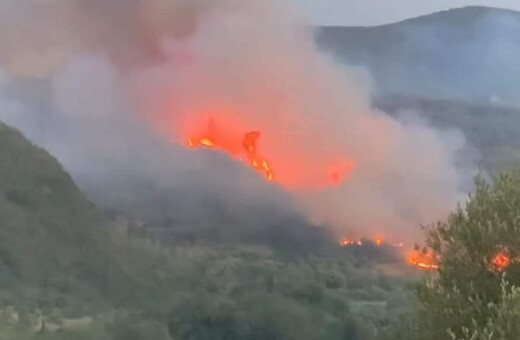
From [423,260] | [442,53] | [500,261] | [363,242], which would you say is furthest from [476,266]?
[442,53]

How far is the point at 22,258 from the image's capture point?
36.1 ft

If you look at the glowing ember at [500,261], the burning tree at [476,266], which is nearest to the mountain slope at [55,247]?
the burning tree at [476,266]

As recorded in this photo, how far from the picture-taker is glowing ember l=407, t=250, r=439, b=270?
31.1 feet

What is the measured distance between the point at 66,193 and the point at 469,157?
4538mm

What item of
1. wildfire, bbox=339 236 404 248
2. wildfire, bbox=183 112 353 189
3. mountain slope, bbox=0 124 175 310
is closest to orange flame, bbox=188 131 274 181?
wildfire, bbox=183 112 353 189

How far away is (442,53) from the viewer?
11.9 meters

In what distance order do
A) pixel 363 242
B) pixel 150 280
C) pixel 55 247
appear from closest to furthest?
pixel 55 247
pixel 150 280
pixel 363 242

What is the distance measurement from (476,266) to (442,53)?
12.3 ft

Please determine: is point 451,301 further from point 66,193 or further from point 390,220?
point 66,193

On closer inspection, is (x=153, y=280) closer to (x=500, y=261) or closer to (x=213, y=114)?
(x=213, y=114)

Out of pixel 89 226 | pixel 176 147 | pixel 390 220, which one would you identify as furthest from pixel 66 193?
pixel 390 220

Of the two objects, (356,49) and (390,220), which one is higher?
(356,49)

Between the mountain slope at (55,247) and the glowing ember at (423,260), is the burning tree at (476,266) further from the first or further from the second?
the mountain slope at (55,247)

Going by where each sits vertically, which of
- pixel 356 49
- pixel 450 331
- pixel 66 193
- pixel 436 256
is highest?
pixel 356 49
